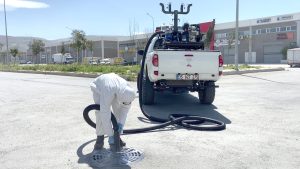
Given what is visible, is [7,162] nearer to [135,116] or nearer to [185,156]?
[185,156]

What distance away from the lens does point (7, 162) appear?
4789 millimetres

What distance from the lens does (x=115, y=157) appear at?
191 inches

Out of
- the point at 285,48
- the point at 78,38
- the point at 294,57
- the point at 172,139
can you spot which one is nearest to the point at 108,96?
the point at 172,139

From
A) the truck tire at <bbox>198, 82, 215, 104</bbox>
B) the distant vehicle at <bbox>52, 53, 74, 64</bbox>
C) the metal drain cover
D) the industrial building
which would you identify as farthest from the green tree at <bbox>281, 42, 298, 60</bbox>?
the metal drain cover

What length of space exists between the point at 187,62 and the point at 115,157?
4.34 meters

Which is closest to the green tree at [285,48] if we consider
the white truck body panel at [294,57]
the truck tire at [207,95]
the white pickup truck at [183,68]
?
the white truck body panel at [294,57]

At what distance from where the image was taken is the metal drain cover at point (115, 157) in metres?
4.63

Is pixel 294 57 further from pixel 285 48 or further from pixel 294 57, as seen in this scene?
pixel 285 48

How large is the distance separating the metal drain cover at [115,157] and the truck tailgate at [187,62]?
3.74 meters

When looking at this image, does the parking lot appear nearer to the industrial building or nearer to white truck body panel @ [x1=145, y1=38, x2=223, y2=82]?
white truck body panel @ [x1=145, y1=38, x2=223, y2=82]

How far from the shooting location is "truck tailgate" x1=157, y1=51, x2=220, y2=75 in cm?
850

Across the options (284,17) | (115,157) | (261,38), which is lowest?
(115,157)

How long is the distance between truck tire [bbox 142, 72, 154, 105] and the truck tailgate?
0.87 metres

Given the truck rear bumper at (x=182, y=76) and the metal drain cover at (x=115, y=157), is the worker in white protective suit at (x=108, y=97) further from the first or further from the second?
the truck rear bumper at (x=182, y=76)
